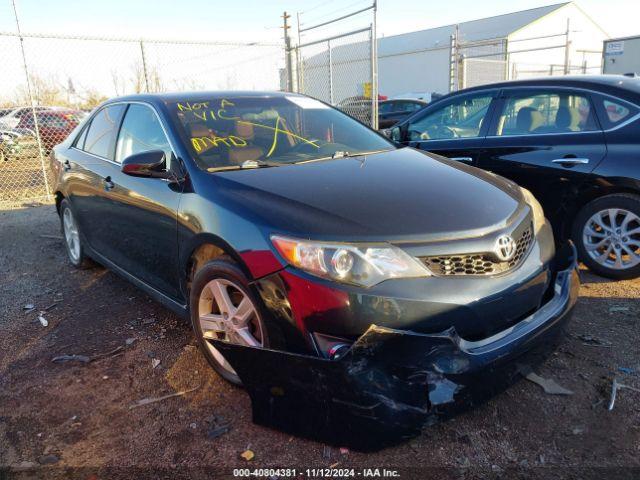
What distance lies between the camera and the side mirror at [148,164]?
3025 mm

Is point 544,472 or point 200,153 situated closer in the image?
point 544,472

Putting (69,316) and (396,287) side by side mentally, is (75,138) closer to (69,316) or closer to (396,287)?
(69,316)

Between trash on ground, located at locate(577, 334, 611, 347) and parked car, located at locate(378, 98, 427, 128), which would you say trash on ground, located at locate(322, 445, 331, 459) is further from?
parked car, located at locate(378, 98, 427, 128)

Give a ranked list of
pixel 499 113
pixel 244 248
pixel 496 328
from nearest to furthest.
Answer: pixel 496 328 < pixel 244 248 < pixel 499 113

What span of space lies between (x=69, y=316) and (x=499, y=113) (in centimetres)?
410

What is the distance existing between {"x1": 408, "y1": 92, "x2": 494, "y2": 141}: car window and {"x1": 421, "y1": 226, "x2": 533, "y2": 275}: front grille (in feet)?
9.34

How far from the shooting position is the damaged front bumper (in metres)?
1.97

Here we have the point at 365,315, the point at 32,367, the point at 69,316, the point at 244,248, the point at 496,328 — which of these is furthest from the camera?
the point at 69,316

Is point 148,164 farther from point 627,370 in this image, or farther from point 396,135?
point 396,135

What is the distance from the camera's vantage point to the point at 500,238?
2365 mm

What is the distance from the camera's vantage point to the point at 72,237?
508cm

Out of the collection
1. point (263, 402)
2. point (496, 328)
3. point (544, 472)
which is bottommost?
point (544, 472)

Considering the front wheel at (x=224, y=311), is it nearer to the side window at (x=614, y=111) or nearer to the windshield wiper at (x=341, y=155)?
the windshield wiper at (x=341, y=155)

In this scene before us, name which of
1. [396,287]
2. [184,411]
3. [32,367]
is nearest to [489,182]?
[396,287]
